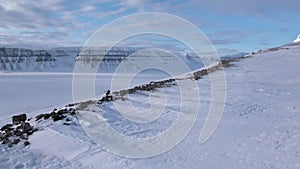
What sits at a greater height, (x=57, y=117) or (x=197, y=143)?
(x=57, y=117)

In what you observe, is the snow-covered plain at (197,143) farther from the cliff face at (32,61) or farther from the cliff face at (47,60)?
the cliff face at (32,61)

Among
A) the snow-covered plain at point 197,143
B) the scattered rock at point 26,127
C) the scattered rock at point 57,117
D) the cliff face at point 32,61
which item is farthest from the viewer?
the cliff face at point 32,61

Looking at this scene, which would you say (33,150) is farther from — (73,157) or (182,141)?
(182,141)

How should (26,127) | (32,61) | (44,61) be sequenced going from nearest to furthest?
Result: (26,127)
(32,61)
(44,61)

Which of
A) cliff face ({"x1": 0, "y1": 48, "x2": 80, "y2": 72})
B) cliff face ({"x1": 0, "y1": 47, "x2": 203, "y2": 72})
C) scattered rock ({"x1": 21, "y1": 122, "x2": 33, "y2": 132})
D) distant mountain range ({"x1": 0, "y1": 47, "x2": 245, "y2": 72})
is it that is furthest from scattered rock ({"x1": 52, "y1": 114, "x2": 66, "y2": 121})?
cliff face ({"x1": 0, "y1": 48, "x2": 80, "y2": 72})

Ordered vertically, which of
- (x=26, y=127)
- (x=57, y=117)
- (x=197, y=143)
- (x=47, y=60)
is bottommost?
(x=197, y=143)

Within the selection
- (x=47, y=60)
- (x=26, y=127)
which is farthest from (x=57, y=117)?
(x=47, y=60)

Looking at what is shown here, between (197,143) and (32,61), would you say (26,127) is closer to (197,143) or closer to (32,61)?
(197,143)

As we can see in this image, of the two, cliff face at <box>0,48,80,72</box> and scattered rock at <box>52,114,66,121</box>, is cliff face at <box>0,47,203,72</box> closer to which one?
cliff face at <box>0,48,80,72</box>

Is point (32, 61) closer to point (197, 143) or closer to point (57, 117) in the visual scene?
point (57, 117)

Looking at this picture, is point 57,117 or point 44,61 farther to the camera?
point 44,61

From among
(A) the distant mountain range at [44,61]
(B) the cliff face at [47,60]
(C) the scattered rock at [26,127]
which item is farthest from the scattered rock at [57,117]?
(A) the distant mountain range at [44,61]

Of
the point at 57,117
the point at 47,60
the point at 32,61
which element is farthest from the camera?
the point at 47,60

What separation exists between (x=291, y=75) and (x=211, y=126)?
29.8 feet
